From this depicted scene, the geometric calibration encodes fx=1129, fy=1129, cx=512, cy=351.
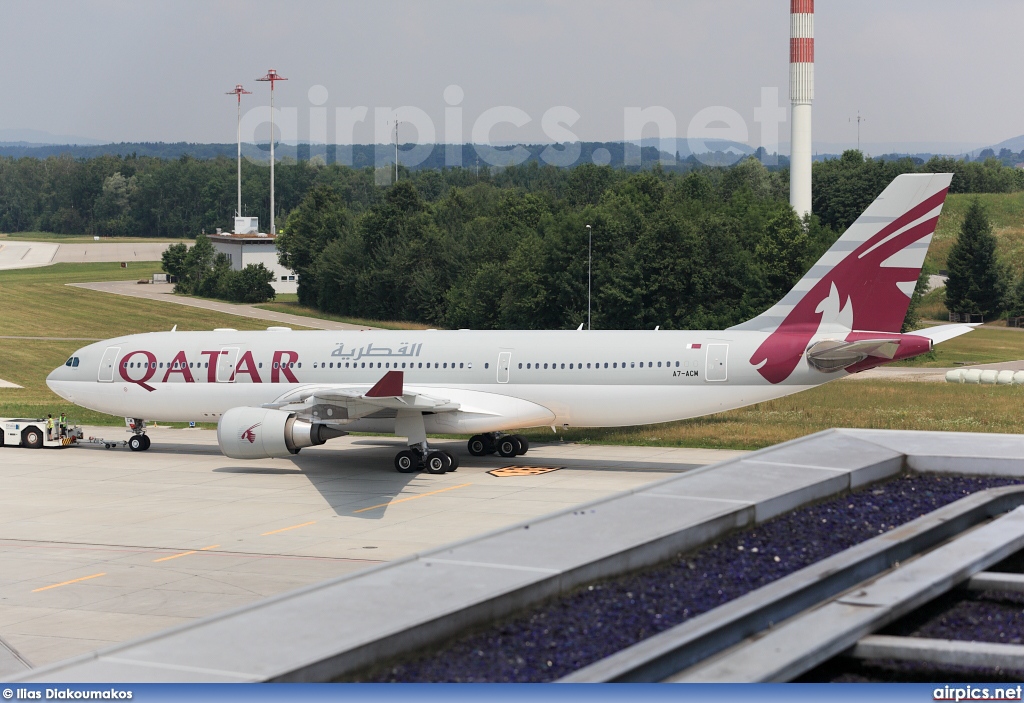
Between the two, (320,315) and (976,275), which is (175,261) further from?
(976,275)

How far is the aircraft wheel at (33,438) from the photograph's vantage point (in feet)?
139

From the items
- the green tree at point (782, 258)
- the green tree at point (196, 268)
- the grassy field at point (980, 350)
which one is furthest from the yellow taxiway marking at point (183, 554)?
the green tree at point (196, 268)

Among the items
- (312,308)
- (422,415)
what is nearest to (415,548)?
(422,415)

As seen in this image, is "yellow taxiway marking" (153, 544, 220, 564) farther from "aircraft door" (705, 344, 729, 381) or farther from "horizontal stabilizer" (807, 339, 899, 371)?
"horizontal stabilizer" (807, 339, 899, 371)

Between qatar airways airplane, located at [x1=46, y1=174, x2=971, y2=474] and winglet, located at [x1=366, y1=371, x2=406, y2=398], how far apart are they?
0.21ft

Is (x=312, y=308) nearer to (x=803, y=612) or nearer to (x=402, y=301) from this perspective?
(x=402, y=301)

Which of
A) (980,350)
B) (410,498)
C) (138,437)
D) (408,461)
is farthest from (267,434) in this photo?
(980,350)

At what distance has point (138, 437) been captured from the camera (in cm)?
4153

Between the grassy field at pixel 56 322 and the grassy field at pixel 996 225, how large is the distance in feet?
275

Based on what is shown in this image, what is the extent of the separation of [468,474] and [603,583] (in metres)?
24.9

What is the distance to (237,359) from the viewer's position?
38250 millimetres

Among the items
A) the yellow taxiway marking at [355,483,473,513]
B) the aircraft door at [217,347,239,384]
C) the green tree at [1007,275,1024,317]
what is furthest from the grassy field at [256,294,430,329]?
the yellow taxiway marking at [355,483,473,513]

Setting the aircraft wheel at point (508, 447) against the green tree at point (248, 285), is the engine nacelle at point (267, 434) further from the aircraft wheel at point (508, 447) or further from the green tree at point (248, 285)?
the green tree at point (248, 285)

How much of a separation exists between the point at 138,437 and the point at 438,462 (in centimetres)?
1335
